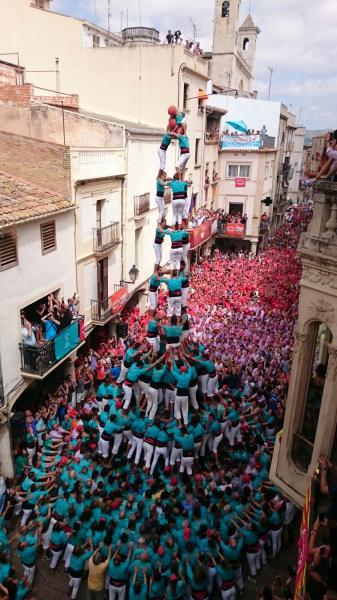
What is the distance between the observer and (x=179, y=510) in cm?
1056

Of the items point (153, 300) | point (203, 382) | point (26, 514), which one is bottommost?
point (26, 514)

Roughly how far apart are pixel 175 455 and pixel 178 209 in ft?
20.6

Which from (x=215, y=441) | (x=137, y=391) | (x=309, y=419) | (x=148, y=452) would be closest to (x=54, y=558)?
(x=148, y=452)

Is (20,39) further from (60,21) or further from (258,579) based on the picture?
(258,579)

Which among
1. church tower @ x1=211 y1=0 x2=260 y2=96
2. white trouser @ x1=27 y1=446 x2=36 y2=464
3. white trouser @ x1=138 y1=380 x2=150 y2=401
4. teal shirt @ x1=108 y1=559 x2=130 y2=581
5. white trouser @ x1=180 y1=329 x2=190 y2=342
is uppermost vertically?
church tower @ x1=211 y1=0 x2=260 y2=96

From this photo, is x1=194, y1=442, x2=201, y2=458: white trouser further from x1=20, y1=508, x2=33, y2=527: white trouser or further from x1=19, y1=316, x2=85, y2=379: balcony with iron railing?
x1=19, y1=316, x2=85, y2=379: balcony with iron railing

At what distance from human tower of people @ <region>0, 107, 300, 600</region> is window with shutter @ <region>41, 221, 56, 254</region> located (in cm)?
399

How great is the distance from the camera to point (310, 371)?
26.0ft

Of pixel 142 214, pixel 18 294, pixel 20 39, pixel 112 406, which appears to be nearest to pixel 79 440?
pixel 112 406

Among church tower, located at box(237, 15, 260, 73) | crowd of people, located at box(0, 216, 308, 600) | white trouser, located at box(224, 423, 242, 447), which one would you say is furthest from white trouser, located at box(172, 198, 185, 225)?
church tower, located at box(237, 15, 260, 73)

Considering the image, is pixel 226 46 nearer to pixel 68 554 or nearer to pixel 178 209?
pixel 178 209

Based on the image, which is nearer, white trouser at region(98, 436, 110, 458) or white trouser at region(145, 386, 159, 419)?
white trouser at region(145, 386, 159, 419)

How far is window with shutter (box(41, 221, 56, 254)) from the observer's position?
14.3 meters

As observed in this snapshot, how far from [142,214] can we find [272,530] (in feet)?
50.0
